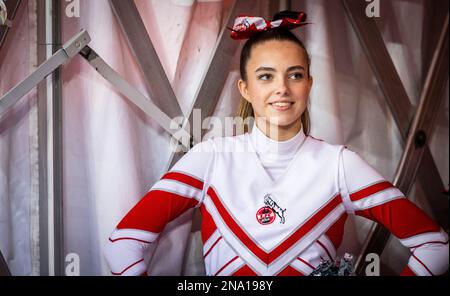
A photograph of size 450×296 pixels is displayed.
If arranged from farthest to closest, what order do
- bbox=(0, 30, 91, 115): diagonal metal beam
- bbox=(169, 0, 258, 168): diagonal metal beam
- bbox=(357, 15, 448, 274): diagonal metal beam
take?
bbox=(357, 15, 448, 274): diagonal metal beam, bbox=(169, 0, 258, 168): diagonal metal beam, bbox=(0, 30, 91, 115): diagonal metal beam

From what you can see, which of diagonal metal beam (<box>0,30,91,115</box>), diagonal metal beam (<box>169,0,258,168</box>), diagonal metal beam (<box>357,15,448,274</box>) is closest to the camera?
diagonal metal beam (<box>0,30,91,115</box>)

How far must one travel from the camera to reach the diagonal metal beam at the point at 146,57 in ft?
4.53

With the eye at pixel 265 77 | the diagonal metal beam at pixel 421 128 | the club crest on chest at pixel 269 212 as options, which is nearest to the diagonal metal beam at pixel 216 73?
the eye at pixel 265 77

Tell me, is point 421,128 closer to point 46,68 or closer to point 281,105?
point 281,105

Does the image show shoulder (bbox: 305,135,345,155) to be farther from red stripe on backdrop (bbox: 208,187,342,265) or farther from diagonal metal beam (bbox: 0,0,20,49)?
diagonal metal beam (bbox: 0,0,20,49)

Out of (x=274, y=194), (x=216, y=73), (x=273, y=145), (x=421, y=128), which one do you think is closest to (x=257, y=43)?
(x=216, y=73)

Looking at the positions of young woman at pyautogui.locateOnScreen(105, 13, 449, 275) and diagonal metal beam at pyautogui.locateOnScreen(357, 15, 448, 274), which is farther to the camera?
diagonal metal beam at pyautogui.locateOnScreen(357, 15, 448, 274)

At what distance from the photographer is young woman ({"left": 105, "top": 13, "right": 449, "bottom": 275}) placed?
4.33 ft

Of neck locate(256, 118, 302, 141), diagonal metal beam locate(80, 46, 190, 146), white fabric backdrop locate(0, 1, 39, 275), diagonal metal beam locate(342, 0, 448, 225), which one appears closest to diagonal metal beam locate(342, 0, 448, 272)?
diagonal metal beam locate(342, 0, 448, 225)

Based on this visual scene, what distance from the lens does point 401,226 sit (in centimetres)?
134

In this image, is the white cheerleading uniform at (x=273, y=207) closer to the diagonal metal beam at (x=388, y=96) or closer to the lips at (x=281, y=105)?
the lips at (x=281, y=105)

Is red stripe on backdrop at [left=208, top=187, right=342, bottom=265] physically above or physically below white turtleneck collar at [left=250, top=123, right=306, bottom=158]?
below

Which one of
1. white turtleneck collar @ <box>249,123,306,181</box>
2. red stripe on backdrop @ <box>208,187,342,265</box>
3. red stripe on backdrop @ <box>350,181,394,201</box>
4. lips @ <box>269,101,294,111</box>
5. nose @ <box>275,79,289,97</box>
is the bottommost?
red stripe on backdrop @ <box>208,187,342,265</box>
